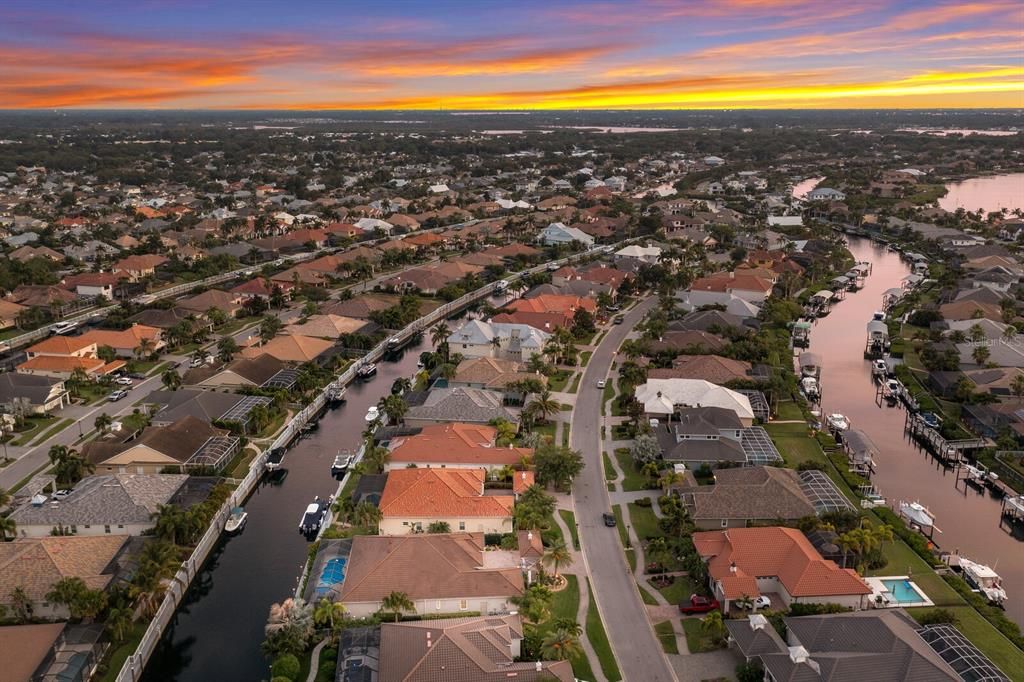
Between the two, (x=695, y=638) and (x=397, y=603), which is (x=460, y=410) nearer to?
(x=397, y=603)

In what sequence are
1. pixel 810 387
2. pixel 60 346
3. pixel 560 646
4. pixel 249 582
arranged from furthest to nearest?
1. pixel 60 346
2. pixel 810 387
3. pixel 249 582
4. pixel 560 646

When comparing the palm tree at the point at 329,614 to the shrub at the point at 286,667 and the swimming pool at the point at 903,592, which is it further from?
the swimming pool at the point at 903,592

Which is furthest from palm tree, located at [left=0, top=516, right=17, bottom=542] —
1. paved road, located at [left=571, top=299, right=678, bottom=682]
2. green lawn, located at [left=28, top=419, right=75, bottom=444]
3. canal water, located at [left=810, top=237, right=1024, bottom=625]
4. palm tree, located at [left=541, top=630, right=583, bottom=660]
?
canal water, located at [left=810, top=237, right=1024, bottom=625]

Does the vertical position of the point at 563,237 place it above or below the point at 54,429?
below

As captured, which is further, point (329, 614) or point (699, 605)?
point (699, 605)

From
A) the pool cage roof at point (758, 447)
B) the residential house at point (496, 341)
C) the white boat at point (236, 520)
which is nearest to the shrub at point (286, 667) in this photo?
the white boat at point (236, 520)

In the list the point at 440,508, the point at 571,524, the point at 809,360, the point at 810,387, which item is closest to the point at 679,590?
the point at 571,524
